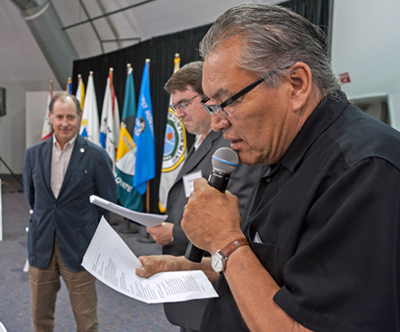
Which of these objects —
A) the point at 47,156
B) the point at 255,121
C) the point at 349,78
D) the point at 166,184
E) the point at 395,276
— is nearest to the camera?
the point at 395,276

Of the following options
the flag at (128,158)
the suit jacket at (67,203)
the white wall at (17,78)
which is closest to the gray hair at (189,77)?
the suit jacket at (67,203)

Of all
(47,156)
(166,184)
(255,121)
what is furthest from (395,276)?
(166,184)

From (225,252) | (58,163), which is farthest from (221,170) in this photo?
(58,163)

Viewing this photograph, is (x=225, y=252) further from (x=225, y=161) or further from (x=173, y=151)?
(x=173, y=151)

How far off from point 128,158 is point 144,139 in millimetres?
396

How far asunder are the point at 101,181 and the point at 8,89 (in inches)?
331

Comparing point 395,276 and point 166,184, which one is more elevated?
point 395,276

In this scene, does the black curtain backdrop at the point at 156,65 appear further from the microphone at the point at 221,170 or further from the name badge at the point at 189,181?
the microphone at the point at 221,170

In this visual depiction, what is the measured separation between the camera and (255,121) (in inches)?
27.8

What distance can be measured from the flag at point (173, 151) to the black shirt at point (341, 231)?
3.61m

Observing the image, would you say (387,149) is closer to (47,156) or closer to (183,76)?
(183,76)

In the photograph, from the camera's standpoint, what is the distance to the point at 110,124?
17.0ft

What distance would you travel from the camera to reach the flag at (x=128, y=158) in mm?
4789

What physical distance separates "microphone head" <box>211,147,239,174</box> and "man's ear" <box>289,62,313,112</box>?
0.82ft
